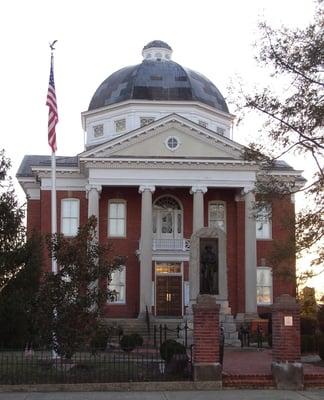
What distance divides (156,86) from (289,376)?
34803mm

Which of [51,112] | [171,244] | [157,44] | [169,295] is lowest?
[169,295]

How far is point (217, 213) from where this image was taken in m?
43.4

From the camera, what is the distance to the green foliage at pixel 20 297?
81.2ft

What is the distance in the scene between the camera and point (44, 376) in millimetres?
16109

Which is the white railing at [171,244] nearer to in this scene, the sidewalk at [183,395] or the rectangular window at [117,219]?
the rectangular window at [117,219]

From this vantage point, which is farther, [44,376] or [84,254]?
[84,254]

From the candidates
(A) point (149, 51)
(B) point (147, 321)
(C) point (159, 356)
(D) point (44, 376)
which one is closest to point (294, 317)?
(C) point (159, 356)

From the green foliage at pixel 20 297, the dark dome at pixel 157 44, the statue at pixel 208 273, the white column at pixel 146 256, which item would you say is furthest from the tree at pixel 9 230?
the dark dome at pixel 157 44

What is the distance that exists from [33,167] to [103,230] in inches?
220

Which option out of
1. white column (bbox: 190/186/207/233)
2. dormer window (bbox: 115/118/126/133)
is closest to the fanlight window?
white column (bbox: 190/186/207/233)

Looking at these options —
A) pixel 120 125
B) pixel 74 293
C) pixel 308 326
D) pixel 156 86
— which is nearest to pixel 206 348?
pixel 74 293

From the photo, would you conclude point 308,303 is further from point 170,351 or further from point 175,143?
point 170,351

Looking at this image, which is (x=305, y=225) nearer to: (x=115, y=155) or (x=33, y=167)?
(x=115, y=155)

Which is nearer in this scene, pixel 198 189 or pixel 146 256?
pixel 146 256
